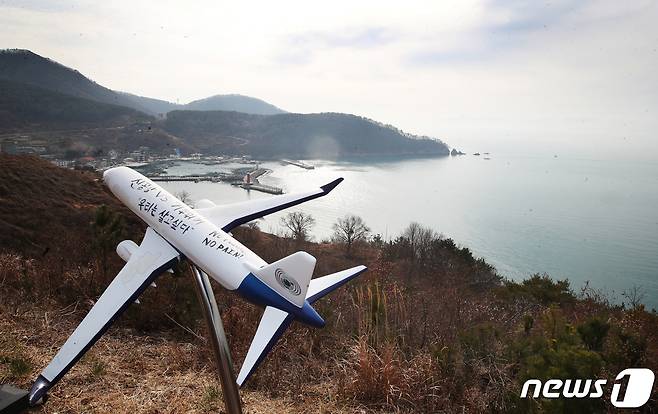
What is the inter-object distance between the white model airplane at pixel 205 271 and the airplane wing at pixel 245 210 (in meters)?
0.09

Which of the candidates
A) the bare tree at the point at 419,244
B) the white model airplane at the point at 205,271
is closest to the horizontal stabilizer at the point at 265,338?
the white model airplane at the point at 205,271

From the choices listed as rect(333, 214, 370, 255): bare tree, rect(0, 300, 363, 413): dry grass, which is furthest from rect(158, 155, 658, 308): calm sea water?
rect(0, 300, 363, 413): dry grass

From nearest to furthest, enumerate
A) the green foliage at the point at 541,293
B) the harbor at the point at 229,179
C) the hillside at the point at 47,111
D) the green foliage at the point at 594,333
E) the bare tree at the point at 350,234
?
1. the green foliage at the point at 594,333
2. the green foliage at the point at 541,293
3. the bare tree at the point at 350,234
4. the harbor at the point at 229,179
5. the hillside at the point at 47,111

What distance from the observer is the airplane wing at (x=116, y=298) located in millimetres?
3127

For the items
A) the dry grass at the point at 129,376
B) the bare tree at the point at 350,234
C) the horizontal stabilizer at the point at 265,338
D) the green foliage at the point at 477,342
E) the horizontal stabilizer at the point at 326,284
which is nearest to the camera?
the horizontal stabilizer at the point at 265,338

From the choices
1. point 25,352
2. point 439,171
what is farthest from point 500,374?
point 439,171

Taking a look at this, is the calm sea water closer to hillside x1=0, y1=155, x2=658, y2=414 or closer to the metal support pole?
hillside x1=0, y1=155, x2=658, y2=414

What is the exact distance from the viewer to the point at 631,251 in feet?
181

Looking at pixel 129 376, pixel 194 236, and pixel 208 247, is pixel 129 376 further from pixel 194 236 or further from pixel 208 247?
pixel 208 247

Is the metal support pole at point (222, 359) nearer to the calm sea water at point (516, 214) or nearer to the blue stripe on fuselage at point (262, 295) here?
the blue stripe on fuselage at point (262, 295)

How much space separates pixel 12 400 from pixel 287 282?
3.88 metres

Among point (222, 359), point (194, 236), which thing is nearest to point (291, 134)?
point (194, 236)

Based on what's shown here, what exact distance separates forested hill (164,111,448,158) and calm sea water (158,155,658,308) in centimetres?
3554

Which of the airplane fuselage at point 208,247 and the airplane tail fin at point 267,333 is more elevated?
the airplane fuselage at point 208,247
